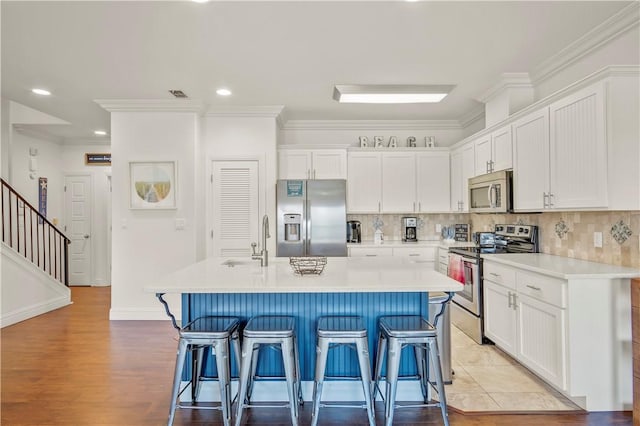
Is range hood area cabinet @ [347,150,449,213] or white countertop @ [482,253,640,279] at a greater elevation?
range hood area cabinet @ [347,150,449,213]

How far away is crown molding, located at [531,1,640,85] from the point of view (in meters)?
Answer: 2.47

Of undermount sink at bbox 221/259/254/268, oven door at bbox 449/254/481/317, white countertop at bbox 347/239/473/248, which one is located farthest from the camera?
white countertop at bbox 347/239/473/248

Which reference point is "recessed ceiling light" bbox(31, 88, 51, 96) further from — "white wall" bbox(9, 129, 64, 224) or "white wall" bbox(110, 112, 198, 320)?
"white wall" bbox(9, 129, 64, 224)

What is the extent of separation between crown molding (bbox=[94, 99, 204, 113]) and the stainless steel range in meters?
3.51

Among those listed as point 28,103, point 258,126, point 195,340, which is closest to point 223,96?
point 258,126

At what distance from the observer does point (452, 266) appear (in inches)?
157

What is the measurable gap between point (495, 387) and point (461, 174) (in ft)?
9.45

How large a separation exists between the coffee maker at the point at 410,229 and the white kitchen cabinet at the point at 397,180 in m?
0.28

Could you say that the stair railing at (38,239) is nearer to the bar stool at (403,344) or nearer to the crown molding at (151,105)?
the crown molding at (151,105)

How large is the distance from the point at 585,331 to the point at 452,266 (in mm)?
1720

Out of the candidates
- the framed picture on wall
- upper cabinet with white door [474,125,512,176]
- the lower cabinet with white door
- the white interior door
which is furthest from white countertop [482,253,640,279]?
the white interior door

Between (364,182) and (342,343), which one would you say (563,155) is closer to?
(342,343)

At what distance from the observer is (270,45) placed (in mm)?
2947

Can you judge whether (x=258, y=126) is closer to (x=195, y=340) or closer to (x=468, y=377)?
(x=195, y=340)
